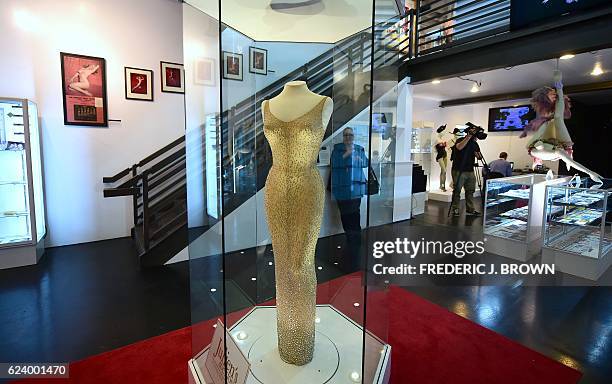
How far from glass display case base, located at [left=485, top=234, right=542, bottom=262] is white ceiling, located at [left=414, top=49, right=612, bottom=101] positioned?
8.56 feet

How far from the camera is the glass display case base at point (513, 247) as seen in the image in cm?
351

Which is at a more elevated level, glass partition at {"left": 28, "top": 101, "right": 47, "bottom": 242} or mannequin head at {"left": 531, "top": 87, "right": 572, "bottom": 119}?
mannequin head at {"left": 531, "top": 87, "right": 572, "bottom": 119}

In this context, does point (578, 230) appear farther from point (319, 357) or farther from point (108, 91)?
point (108, 91)

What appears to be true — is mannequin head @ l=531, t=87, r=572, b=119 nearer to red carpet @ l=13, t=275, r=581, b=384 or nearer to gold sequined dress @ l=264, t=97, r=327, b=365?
red carpet @ l=13, t=275, r=581, b=384

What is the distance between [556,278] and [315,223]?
292cm

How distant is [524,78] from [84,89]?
6844 mm

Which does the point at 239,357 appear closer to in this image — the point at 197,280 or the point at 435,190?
the point at 197,280

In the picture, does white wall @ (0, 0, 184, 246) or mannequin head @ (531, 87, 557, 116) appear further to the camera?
white wall @ (0, 0, 184, 246)

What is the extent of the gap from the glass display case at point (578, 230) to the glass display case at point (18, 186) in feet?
16.8

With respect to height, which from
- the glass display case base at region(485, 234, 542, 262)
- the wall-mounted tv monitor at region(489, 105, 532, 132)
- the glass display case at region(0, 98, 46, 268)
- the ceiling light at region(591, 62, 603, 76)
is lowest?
the glass display case base at region(485, 234, 542, 262)

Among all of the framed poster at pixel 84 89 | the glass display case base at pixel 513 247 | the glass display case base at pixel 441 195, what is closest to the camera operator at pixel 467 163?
the glass display case base at pixel 441 195

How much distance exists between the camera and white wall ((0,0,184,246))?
3.53 meters

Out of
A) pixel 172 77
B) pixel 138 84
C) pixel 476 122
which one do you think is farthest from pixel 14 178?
pixel 476 122

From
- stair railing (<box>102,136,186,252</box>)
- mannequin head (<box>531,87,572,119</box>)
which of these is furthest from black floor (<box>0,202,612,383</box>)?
mannequin head (<box>531,87,572,119</box>)
